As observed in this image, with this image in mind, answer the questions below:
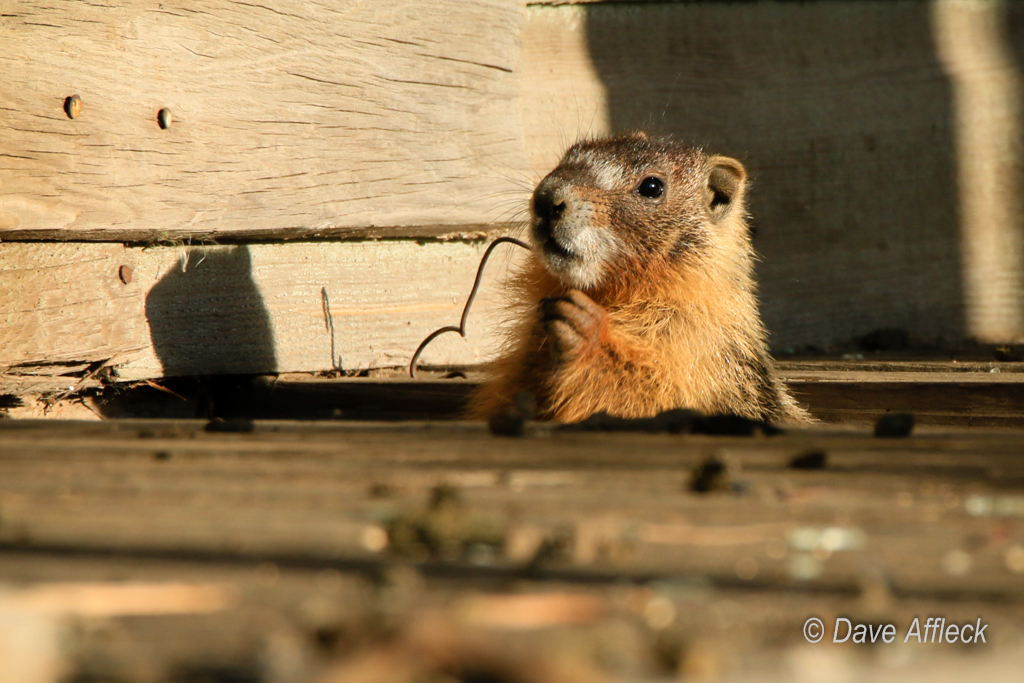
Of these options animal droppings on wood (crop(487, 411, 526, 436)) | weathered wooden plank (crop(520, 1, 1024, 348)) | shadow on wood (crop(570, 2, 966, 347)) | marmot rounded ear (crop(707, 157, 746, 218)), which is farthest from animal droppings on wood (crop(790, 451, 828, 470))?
shadow on wood (crop(570, 2, 966, 347))

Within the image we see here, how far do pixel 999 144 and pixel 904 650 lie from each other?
6000 millimetres

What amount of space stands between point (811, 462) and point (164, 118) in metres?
3.07

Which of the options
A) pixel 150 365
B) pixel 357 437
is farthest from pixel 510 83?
pixel 357 437

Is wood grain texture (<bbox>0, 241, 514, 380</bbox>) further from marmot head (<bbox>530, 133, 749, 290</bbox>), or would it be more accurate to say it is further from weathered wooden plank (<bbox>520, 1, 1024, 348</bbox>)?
weathered wooden plank (<bbox>520, 1, 1024, 348</bbox>)

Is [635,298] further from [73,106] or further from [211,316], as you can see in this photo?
[73,106]

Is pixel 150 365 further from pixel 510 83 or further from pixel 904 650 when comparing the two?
pixel 904 650

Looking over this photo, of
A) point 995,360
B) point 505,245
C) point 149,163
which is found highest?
point 149,163

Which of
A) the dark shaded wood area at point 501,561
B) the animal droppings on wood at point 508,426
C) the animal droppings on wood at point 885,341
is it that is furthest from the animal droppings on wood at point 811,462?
the animal droppings on wood at point 885,341

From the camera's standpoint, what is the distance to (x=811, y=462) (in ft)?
6.56

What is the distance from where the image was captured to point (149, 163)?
12.6 ft

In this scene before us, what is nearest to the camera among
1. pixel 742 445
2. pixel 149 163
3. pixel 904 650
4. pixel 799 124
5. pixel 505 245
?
pixel 904 650

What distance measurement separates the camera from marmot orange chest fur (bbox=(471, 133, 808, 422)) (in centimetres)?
404

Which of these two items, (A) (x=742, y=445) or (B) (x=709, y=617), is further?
(A) (x=742, y=445)

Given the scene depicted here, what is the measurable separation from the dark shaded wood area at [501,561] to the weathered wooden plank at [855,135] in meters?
3.89
